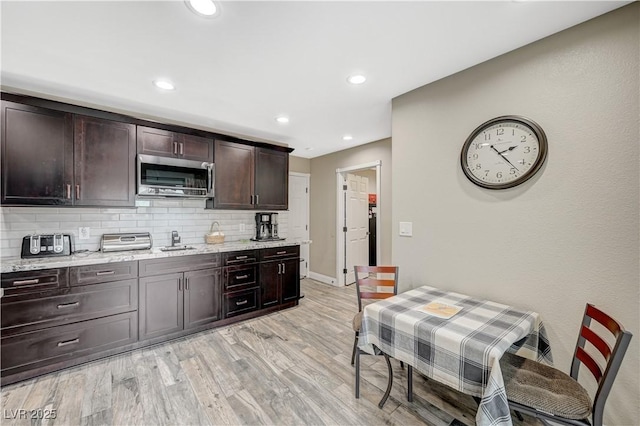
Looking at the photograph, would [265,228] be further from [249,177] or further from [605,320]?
[605,320]

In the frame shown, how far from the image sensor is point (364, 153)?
4.54 metres

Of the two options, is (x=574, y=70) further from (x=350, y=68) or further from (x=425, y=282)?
(x=425, y=282)

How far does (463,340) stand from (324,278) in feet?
13.2

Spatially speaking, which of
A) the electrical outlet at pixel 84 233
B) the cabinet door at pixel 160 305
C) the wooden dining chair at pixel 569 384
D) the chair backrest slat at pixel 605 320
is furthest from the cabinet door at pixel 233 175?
the chair backrest slat at pixel 605 320

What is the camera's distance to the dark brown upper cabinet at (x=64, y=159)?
90.8 inches

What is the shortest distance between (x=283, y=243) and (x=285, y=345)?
140 centimetres

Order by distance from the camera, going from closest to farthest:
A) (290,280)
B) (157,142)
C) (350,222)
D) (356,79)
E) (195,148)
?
1. (356,79)
2. (157,142)
3. (195,148)
4. (290,280)
5. (350,222)

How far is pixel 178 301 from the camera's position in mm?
2885

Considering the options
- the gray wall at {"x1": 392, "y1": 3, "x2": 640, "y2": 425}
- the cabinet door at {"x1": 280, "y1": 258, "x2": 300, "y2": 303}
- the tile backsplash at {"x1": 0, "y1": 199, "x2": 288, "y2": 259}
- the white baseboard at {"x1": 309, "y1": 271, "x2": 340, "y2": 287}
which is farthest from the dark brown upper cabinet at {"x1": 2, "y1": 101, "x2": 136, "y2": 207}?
the white baseboard at {"x1": 309, "y1": 271, "x2": 340, "y2": 287}

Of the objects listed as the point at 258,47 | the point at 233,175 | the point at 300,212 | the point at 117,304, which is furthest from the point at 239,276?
the point at 258,47

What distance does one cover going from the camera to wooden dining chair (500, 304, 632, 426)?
3.74 feet

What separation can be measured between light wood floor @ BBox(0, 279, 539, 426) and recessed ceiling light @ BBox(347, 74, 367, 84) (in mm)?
2577

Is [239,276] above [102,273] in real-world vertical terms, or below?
below

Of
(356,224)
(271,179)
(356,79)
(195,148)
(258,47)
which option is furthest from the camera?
(356,224)
